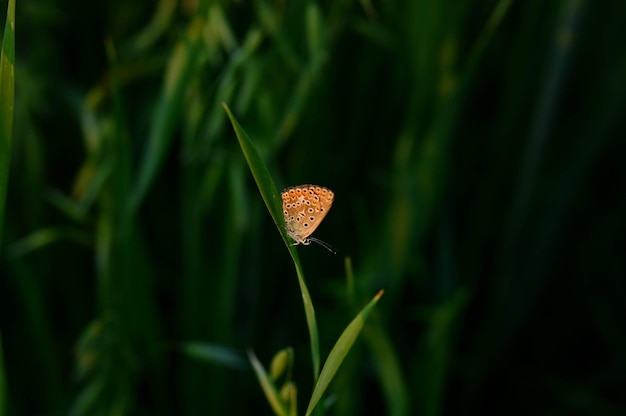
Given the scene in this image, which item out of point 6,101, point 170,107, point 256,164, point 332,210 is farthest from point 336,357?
point 332,210

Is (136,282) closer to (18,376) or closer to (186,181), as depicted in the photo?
(186,181)

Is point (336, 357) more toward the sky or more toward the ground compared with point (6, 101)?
more toward the ground

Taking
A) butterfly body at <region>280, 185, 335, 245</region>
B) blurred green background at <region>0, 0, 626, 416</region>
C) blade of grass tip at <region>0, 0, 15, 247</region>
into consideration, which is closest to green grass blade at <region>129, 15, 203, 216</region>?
blurred green background at <region>0, 0, 626, 416</region>

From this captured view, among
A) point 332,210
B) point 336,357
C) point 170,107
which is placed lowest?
point 332,210

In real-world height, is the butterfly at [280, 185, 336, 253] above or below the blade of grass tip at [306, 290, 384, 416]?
above

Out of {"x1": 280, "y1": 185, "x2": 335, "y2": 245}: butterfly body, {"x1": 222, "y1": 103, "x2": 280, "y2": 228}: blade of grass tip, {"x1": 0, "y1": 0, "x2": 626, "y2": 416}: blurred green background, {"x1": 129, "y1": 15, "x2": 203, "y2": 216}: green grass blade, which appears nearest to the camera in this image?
{"x1": 222, "y1": 103, "x2": 280, "y2": 228}: blade of grass tip

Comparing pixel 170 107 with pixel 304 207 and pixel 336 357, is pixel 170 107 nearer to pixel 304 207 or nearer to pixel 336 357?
pixel 304 207

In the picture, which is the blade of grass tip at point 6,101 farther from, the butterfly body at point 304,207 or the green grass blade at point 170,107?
the green grass blade at point 170,107

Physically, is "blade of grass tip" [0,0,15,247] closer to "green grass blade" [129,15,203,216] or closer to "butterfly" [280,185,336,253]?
"butterfly" [280,185,336,253]
